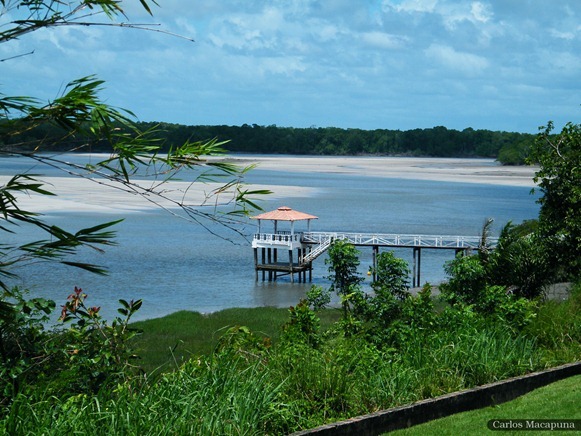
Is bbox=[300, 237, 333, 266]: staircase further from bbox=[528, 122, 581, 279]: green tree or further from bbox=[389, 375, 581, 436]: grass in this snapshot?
bbox=[389, 375, 581, 436]: grass

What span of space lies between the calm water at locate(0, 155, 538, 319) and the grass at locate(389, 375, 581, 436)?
668cm

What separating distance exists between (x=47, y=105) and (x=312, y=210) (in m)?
65.5

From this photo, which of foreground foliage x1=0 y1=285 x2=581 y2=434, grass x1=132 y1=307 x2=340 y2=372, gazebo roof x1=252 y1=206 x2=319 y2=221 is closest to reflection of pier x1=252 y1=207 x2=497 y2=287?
gazebo roof x1=252 y1=206 x2=319 y2=221

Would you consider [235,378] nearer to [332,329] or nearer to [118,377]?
[118,377]

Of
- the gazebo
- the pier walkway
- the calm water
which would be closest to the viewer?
the calm water

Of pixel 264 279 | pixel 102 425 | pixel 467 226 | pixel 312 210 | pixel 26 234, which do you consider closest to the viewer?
pixel 102 425

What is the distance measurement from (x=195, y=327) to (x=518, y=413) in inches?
824

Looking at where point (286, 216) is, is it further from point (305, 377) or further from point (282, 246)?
point (305, 377)

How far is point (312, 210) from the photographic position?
233 ft

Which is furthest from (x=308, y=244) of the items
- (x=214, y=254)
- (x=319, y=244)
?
(x=214, y=254)

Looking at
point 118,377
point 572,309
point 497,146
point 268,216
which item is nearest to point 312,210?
point 268,216

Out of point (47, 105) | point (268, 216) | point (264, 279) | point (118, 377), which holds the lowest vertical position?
point (264, 279)

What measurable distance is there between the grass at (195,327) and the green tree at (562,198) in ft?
25.8

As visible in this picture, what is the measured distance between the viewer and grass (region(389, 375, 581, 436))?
24.9ft
